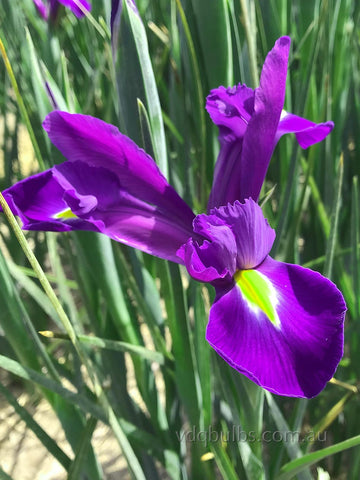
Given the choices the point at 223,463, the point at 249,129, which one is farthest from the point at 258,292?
the point at 223,463

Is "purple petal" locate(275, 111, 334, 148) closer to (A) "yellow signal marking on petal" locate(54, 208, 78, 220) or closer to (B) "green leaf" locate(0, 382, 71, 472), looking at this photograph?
(A) "yellow signal marking on petal" locate(54, 208, 78, 220)

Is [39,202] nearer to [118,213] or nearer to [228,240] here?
[118,213]

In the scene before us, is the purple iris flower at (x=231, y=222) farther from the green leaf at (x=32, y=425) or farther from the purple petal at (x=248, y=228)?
the green leaf at (x=32, y=425)

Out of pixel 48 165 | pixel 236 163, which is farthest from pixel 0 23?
pixel 236 163

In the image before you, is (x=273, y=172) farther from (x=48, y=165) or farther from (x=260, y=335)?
(x=260, y=335)

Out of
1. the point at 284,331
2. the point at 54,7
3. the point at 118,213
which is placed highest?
the point at 54,7

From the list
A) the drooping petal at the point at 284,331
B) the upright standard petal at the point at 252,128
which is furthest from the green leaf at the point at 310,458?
the upright standard petal at the point at 252,128
